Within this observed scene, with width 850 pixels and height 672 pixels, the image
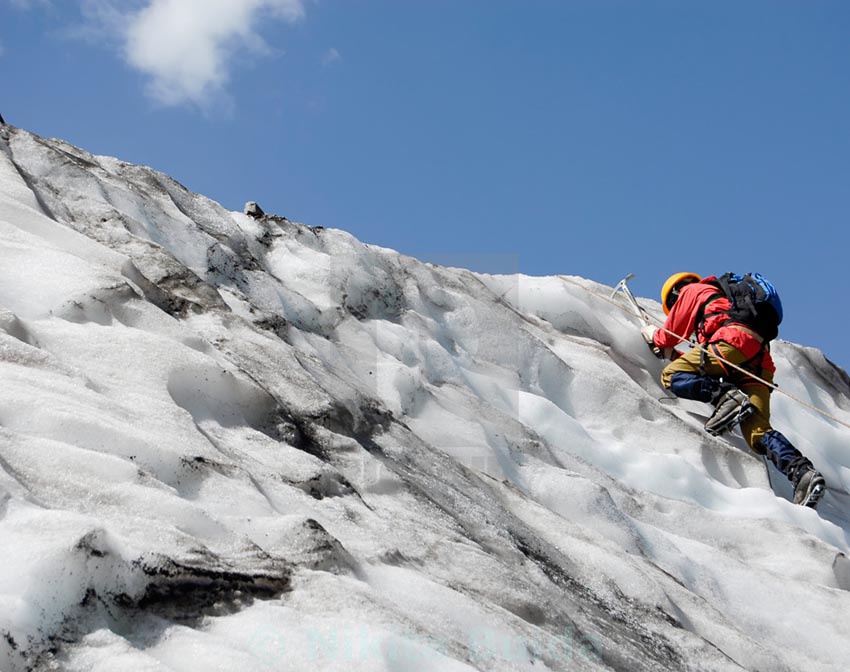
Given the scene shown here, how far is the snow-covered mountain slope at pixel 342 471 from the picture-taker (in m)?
3.02

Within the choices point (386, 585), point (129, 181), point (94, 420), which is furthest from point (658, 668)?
point (129, 181)

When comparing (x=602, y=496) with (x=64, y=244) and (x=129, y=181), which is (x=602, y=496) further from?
(x=129, y=181)

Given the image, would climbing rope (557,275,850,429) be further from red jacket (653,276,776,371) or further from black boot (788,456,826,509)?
black boot (788,456,826,509)

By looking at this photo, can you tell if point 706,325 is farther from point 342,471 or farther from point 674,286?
point 342,471

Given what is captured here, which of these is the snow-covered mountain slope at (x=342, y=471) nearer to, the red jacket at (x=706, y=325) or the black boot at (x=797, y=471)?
the black boot at (x=797, y=471)

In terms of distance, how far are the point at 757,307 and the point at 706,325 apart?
49 centimetres

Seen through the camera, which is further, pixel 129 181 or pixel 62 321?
pixel 129 181

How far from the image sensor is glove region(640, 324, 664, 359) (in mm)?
10172

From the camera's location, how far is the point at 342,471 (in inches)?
199

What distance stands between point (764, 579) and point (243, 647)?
475 centimetres

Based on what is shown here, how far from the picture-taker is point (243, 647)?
2865 millimetres

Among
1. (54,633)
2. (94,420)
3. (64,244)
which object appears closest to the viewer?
(54,633)

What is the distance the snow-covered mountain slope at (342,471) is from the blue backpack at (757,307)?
98 cm

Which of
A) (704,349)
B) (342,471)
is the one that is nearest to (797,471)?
(704,349)
